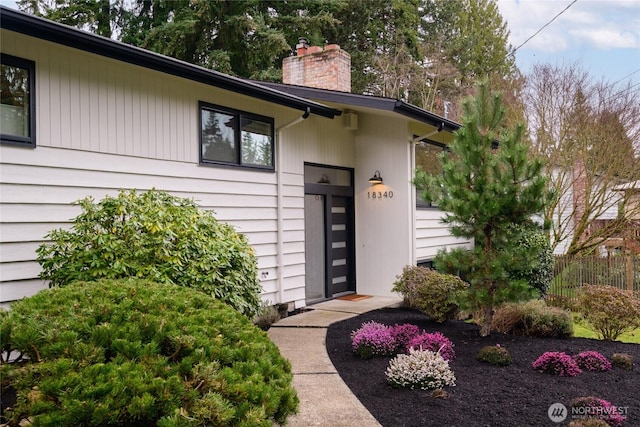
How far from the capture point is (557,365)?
4.53 meters

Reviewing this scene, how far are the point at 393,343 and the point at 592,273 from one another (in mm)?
6396

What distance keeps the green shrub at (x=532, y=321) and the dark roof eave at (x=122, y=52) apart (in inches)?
166

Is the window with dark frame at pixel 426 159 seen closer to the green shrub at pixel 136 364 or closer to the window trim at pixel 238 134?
the window trim at pixel 238 134

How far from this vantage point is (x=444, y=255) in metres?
6.13

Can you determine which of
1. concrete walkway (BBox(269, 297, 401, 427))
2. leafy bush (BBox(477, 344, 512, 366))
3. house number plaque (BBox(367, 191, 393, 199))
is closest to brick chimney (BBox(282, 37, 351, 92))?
house number plaque (BBox(367, 191, 393, 199))

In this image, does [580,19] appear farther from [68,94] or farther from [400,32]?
[68,94]

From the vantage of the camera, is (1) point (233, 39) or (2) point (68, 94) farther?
(1) point (233, 39)

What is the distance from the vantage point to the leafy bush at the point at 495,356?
482cm

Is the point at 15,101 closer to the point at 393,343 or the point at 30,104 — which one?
the point at 30,104

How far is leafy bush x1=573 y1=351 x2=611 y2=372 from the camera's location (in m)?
4.65

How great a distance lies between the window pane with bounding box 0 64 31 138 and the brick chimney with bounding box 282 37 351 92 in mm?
5962

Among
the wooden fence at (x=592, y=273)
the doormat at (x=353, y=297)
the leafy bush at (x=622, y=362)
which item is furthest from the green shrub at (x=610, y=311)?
the doormat at (x=353, y=297)

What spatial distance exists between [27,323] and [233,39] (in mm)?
16232

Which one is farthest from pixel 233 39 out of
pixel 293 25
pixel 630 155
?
pixel 630 155
